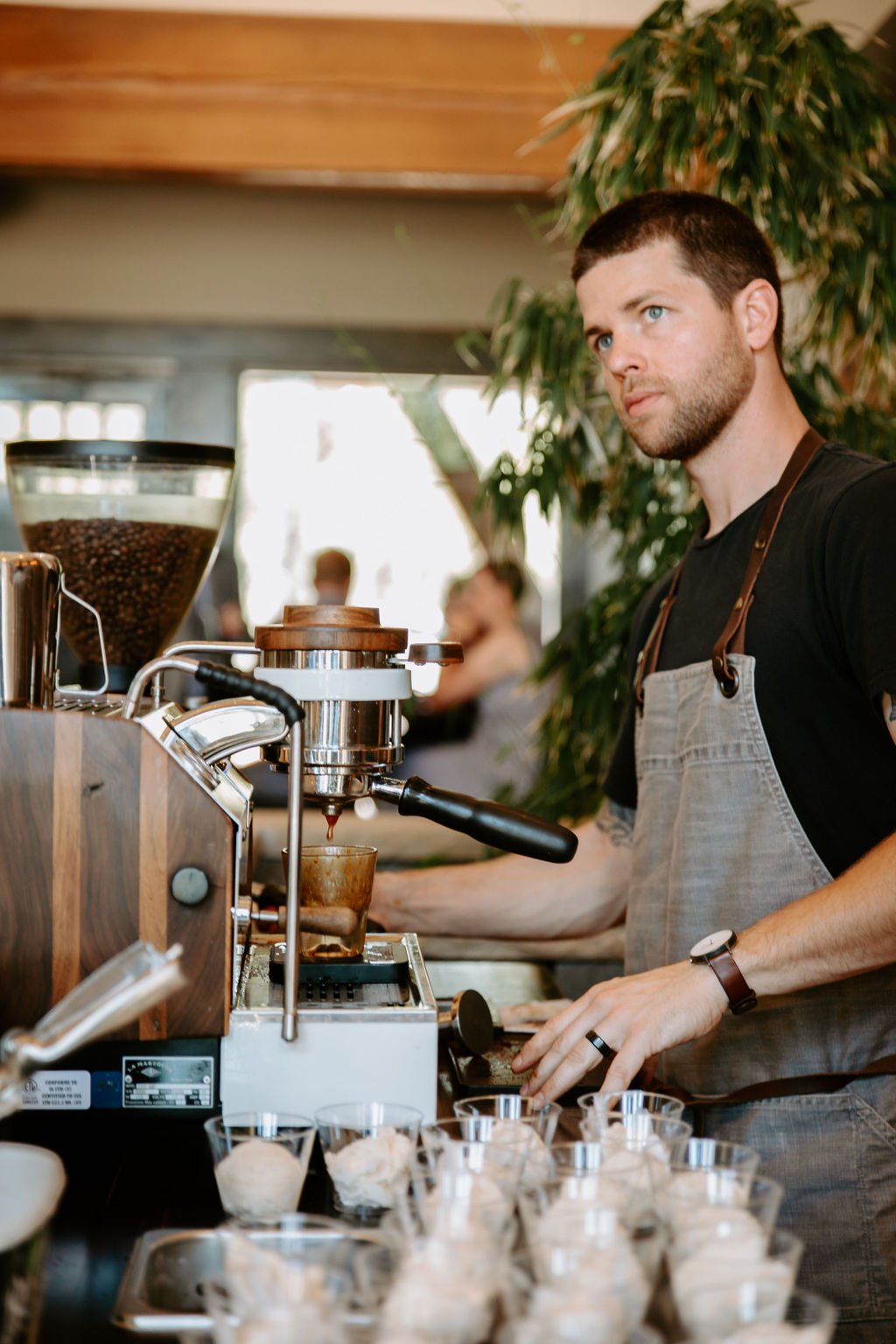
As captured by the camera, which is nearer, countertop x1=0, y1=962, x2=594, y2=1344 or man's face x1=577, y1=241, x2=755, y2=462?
countertop x1=0, y1=962, x2=594, y2=1344

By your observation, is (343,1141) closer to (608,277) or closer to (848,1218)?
(848,1218)

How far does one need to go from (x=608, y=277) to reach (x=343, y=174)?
2904 mm

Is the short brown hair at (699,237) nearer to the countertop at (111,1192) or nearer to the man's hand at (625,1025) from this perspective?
the man's hand at (625,1025)

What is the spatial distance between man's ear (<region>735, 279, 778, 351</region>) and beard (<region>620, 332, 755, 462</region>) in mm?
27

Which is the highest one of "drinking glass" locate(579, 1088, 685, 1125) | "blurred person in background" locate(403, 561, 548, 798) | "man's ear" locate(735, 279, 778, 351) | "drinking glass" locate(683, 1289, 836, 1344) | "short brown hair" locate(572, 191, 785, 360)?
"blurred person in background" locate(403, 561, 548, 798)

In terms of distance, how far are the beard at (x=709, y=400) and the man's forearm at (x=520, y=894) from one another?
0.58 metres

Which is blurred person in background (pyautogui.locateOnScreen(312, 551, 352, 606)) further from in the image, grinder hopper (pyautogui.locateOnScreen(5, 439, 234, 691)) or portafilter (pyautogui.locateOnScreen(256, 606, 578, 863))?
portafilter (pyautogui.locateOnScreen(256, 606, 578, 863))

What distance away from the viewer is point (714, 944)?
4.75ft

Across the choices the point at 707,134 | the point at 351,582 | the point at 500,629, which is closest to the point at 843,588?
the point at 707,134

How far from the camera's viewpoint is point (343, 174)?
180 inches

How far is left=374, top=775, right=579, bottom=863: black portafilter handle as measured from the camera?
128 centimetres

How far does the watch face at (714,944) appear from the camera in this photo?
1.45 metres

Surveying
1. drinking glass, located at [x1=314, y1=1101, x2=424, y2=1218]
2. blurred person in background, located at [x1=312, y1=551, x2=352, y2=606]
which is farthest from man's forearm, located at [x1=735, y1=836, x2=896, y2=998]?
blurred person in background, located at [x1=312, y1=551, x2=352, y2=606]

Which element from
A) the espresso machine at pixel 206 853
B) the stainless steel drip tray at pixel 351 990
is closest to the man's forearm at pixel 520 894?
the stainless steel drip tray at pixel 351 990
